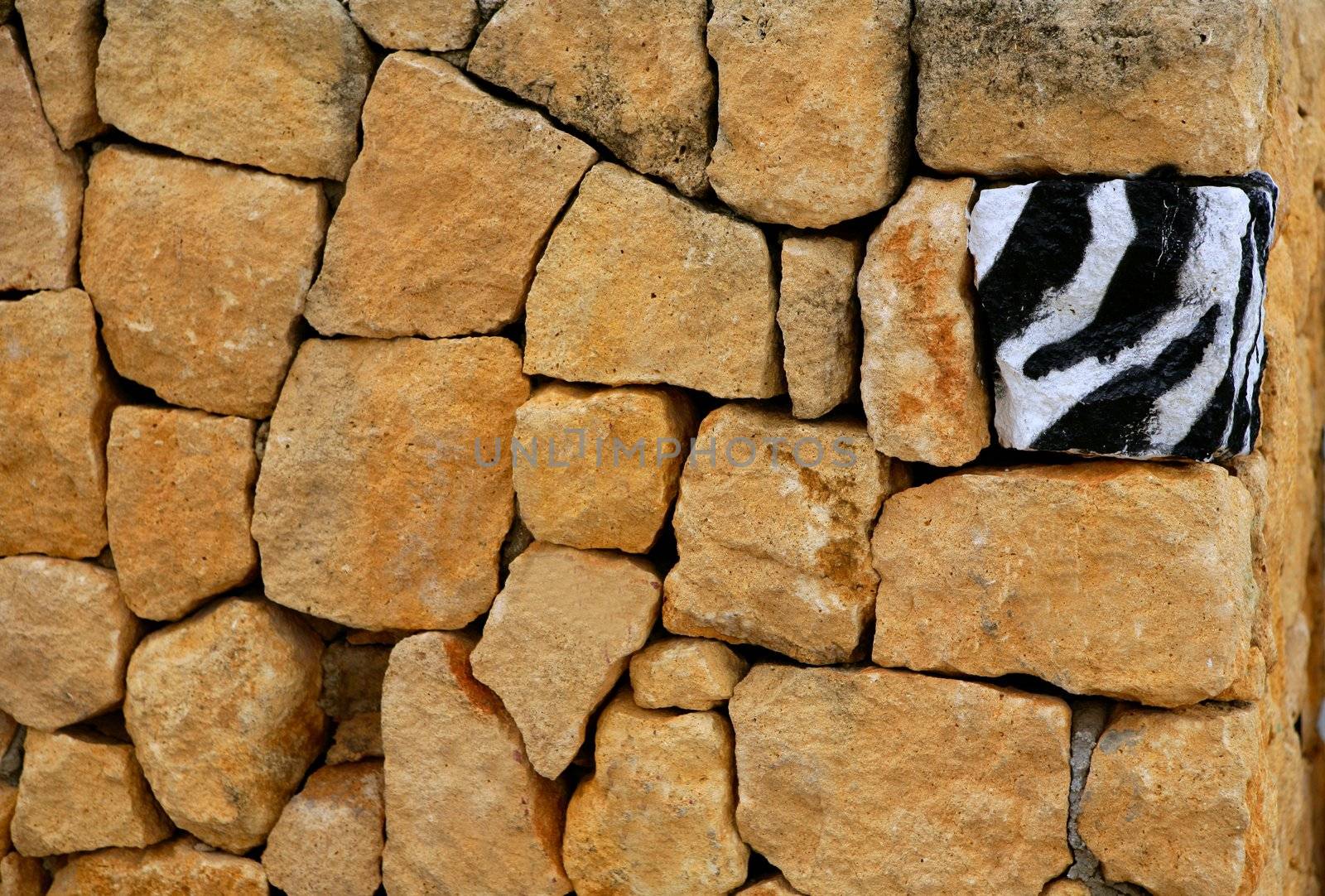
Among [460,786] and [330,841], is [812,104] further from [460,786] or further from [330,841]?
[330,841]

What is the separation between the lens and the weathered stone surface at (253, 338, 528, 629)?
2.45 metres

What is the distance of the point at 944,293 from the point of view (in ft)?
6.79

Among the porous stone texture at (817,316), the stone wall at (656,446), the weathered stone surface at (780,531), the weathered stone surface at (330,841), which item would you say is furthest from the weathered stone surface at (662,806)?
the porous stone texture at (817,316)

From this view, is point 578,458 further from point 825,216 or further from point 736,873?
point 736,873

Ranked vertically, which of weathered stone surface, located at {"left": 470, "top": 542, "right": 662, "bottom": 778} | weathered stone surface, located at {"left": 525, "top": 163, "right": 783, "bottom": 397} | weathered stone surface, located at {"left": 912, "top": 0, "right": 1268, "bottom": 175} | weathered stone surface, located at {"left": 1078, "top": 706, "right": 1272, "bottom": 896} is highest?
weathered stone surface, located at {"left": 912, "top": 0, "right": 1268, "bottom": 175}

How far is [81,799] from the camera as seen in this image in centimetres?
279

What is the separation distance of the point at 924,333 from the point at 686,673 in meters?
0.80

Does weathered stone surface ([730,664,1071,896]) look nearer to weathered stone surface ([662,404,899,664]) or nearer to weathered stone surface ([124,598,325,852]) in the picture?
weathered stone surface ([662,404,899,664])

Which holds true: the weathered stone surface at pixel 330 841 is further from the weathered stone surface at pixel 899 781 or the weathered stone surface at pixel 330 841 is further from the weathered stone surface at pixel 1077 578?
the weathered stone surface at pixel 1077 578

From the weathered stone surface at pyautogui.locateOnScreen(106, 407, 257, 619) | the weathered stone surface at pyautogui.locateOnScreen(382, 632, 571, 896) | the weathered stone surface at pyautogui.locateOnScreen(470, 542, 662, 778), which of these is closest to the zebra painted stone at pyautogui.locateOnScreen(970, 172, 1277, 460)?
the weathered stone surface at pyautogui.locateOnScreen(470, 542, 662, 778)

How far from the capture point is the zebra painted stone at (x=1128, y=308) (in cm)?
191

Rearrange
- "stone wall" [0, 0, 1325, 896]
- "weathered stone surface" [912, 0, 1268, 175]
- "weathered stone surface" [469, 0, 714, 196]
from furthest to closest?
1. "weathered stone surface" [469, 0, 714, 196]
2. "stone wall" [0, 0, 1325, 896]
3. "weathered stone surface" [912, 0, 1268, 175]

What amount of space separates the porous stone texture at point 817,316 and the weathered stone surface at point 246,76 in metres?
1.01

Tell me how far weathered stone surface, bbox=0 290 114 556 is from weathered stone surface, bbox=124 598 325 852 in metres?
0.34
